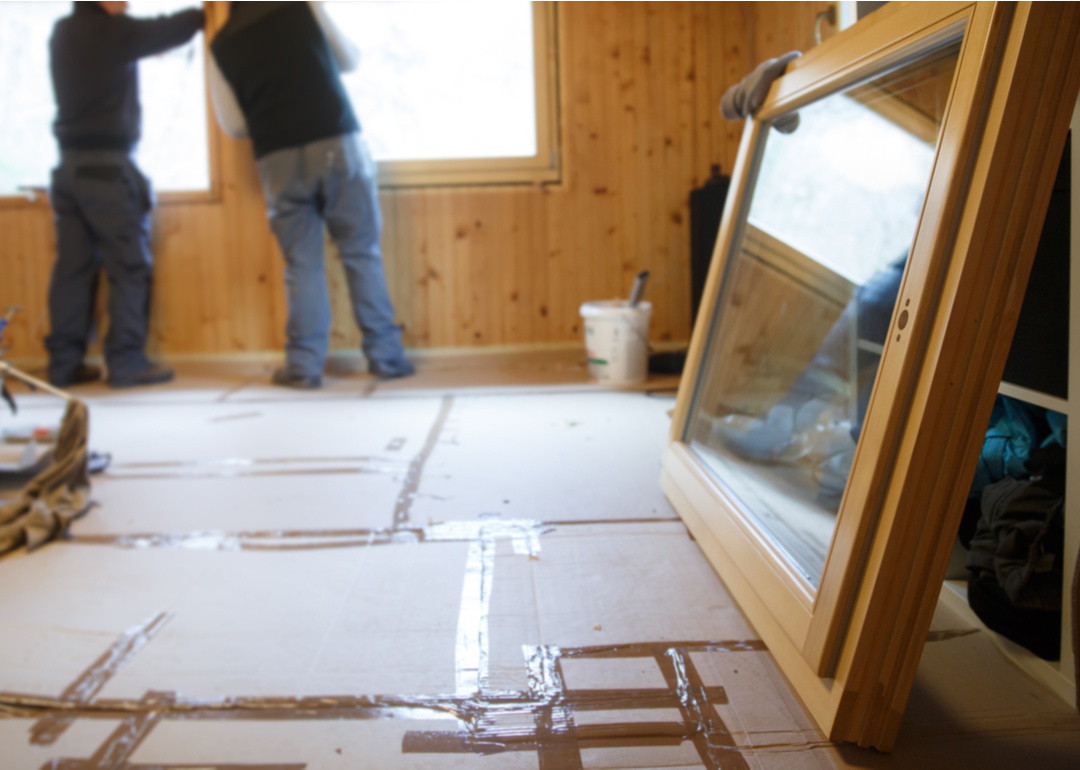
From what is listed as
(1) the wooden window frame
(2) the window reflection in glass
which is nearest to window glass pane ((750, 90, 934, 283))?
(2) the window reflection in glass

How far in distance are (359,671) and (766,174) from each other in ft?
4.35

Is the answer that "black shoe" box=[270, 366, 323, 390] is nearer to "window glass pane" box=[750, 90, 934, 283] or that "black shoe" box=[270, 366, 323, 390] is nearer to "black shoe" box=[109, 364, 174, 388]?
"black shoe" box=[109, 364, 174, 388]

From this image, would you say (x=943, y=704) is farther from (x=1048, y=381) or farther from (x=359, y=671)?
(x=359, y=671)

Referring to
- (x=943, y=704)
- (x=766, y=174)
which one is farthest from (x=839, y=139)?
(x=943, y=704)

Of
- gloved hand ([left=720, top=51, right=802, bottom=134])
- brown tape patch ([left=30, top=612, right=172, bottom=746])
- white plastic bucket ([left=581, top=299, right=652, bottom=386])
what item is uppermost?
gloved hand ([left=720, top=51, right=802, bottom=134])

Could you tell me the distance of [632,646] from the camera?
4.52 ft

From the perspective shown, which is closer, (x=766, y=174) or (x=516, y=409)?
(x=766, y=174)

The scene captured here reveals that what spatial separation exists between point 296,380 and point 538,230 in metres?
1.35

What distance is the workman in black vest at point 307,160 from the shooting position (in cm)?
341

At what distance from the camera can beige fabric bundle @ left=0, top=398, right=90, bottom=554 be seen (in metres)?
1.88

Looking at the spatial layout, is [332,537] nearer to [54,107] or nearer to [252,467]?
[252,467]

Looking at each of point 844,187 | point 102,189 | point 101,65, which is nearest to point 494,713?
point 844,187

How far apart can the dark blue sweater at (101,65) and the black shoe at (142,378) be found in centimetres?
99

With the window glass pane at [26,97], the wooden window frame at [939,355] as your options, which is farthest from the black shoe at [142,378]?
the wooden window frame at [939,355]
